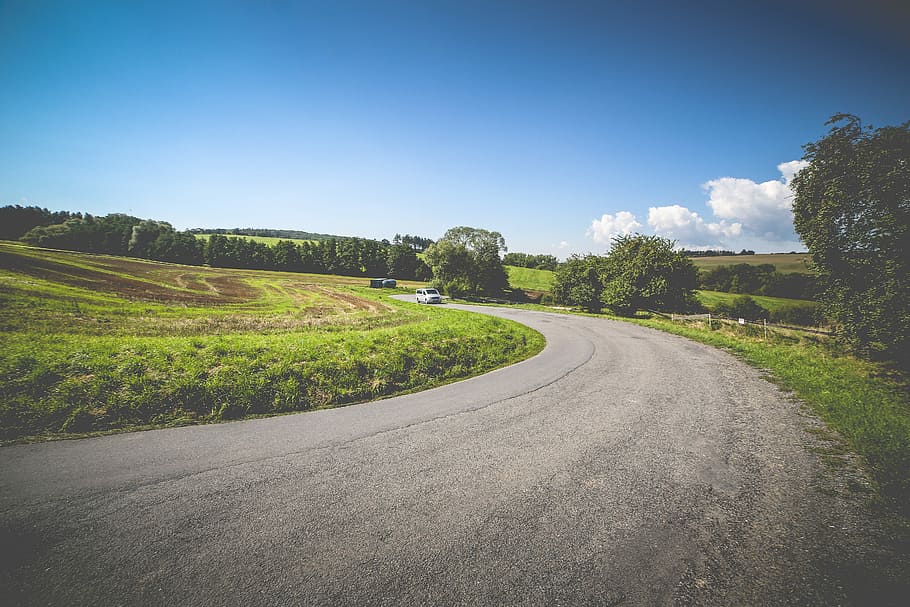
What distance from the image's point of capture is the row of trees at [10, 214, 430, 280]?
76125mm

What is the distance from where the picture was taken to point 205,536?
3.76 meters

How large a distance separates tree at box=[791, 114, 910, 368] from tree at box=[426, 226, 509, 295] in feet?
134

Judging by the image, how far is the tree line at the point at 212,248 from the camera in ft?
233

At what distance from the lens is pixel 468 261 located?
177ft

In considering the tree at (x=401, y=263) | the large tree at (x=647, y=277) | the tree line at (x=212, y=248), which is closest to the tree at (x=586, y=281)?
the large tree at (x=647, y=277)

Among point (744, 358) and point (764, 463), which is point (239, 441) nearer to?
point (764, 463)

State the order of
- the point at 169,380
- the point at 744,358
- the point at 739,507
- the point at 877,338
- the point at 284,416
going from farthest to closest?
the point at 744,358 → the point at 877,338 → the point at 169,380 → the point at 284,416 → the point at 739,507

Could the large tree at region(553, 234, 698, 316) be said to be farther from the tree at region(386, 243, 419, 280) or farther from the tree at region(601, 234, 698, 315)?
the tree at region(386, 243, 419, 280)

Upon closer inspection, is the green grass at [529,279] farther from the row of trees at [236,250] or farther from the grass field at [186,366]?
the grass field at [186,366]

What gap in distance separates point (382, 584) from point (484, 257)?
53672 millimetres

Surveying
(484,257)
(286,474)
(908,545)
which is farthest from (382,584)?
(484,257)

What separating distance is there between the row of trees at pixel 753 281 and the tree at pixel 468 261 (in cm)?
3044

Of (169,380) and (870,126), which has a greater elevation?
(870,126)

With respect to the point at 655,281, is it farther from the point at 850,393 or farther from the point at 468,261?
the point at 468,261
